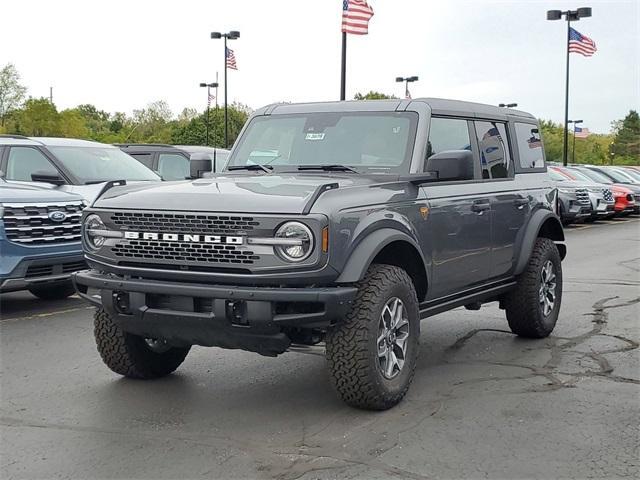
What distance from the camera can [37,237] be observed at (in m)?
8.41

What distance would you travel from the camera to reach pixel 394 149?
5906mm

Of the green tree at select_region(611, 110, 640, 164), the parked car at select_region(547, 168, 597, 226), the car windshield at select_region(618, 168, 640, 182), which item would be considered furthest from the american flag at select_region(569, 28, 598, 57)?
the green tree at select_region(611, 110, 640, 164)

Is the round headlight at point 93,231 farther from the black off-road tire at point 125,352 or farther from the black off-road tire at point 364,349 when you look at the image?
the black off-road tire at point 364,349

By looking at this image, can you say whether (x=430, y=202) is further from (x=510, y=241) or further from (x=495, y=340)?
(x=495, y=340)

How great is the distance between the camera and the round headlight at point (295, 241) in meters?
4.58

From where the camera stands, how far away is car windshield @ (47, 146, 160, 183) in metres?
10.4

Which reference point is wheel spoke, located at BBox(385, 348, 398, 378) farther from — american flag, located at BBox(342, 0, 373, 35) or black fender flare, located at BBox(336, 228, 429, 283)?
american flag, located at BBox(342, 0, 373, 35)

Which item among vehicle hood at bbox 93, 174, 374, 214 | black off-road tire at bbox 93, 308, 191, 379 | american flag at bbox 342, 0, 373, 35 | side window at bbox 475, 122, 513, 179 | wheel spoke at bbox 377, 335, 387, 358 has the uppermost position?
american flag at bbox 342, 0, 373, 35

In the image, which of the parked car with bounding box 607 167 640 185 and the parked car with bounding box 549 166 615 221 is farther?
the parked car with bounding box 607 167 640 185

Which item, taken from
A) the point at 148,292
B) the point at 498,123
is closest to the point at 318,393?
the point at 148,292

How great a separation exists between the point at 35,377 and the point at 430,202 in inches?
122

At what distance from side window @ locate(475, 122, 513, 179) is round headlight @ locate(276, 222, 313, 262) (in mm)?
2463

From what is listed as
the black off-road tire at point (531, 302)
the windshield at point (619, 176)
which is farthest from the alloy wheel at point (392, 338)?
the windshield at point (619, 176)

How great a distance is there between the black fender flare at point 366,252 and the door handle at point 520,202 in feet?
6.51
